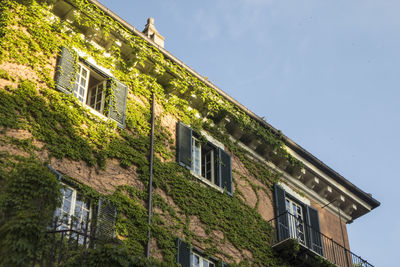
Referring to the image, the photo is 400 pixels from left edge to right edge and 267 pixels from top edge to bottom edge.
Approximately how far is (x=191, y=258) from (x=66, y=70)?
5406 millimetres

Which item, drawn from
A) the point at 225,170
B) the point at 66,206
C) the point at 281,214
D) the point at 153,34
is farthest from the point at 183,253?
the point at 153,34

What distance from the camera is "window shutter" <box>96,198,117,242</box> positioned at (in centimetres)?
1396

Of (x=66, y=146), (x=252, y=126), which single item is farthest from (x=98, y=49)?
(x=252, y=126)

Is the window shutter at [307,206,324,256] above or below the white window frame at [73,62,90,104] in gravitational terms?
below

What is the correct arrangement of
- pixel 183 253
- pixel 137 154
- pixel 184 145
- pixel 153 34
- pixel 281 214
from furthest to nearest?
1. pixel 153 34
2. pixel 281 214
3. pixel 184 145
4. pixel 137 154
5. pixel 183 253

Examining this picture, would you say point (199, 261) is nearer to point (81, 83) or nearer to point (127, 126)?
point (127, 126)

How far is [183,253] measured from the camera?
51.0 ft

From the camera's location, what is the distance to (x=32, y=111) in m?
14.3

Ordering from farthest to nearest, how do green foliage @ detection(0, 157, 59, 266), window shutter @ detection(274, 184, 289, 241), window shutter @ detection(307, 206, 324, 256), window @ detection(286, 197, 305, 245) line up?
window shutter @ detection(307, 206, 324, 256) < window @ detection(286, 197, 305, 245) < window shutter @ detection(274, 184, 289, 241) < green foliage @ detection(0, 157, 59, 266)

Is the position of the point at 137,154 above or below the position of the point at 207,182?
below

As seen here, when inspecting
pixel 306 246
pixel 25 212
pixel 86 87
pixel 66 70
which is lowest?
pixel 25 212

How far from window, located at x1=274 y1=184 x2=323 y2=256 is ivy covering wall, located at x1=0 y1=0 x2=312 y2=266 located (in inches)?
30.6

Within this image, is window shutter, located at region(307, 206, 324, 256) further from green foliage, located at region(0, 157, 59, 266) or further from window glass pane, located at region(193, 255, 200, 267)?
green foliage, located at region(0, 157, 59, 266)

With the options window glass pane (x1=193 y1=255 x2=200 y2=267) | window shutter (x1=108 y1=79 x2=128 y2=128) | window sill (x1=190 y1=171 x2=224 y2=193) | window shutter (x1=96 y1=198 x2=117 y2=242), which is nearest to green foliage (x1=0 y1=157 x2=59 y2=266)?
window shutter (x1=96 y1=198 x2=117 y2=242)
